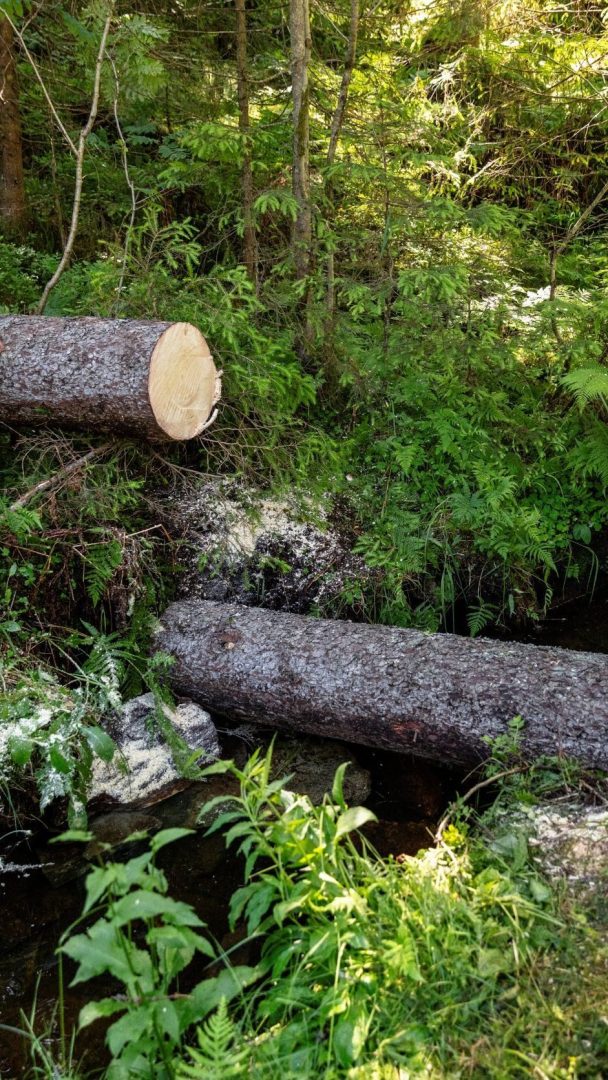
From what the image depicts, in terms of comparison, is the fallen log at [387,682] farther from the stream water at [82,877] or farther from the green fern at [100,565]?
the green fern at [100,565]

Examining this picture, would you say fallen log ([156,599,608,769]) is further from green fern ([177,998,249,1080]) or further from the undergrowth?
green fern ([177,998,249,1080])

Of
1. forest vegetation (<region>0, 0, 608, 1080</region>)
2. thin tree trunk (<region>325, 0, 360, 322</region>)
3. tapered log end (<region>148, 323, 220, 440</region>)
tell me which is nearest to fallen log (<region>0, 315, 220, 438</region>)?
tapered log end (<region>148, 323, 220, 440</region>)

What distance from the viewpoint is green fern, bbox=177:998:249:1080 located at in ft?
6.73

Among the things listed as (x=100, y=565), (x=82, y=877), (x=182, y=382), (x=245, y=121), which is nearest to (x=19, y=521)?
(x=100, y=565)

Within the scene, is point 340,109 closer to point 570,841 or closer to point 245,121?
point 245,121

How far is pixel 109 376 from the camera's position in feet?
15.3

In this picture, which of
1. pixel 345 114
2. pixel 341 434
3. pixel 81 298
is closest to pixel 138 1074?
pixel 341 434

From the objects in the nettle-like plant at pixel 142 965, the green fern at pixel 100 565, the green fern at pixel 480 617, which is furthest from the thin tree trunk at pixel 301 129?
the nettle-like plant at pixel 142 965

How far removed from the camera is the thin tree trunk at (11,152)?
23.8 ft

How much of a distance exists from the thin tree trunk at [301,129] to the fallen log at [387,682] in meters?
3.01

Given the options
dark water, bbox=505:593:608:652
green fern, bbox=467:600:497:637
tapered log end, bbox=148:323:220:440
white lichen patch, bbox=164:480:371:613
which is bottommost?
dark water, bbox=505:593:608:652

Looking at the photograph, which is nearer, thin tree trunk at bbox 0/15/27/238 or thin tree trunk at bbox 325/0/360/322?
thin tree trunk at bbox 325/0/360/322

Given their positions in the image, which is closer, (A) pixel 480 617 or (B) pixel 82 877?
(B) pixel 82 877

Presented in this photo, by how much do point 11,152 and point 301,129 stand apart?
357 cm
